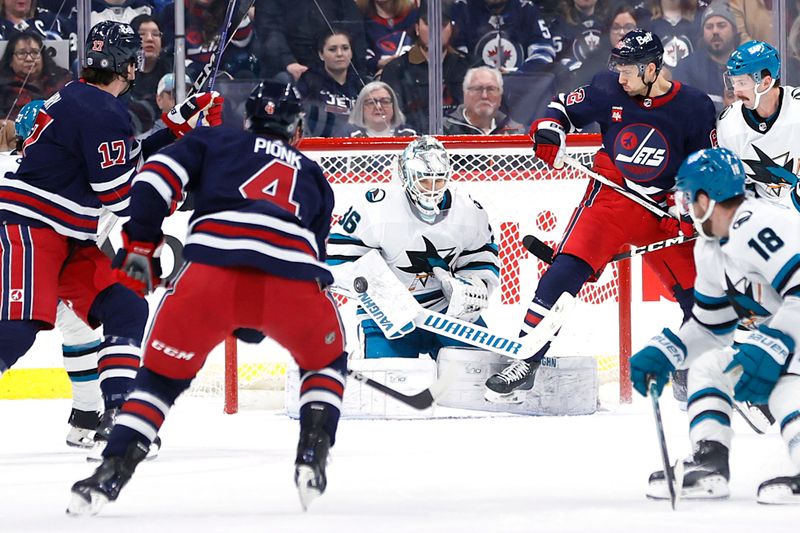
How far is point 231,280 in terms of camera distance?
240cm

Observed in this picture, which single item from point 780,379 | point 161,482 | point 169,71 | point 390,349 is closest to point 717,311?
point 780,379

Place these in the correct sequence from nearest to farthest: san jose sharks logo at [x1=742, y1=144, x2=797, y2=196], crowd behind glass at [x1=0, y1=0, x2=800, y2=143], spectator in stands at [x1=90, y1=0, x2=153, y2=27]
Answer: san jose sharks logo at [x1=742, y1=144, x2=797, y2=196]
spectator in stands at [x1=90, y1=0, x2=153, y2=27]
crowd behind glass at [x1=0, y1=0, x2=800, y2=143]

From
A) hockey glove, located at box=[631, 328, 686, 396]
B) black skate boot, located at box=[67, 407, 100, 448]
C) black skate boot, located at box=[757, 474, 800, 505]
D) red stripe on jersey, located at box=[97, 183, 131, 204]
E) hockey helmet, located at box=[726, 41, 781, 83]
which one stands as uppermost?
hockey helmet, located at box=[726, 41, 781, 83]

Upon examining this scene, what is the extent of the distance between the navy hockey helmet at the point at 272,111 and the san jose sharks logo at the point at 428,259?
1.73m

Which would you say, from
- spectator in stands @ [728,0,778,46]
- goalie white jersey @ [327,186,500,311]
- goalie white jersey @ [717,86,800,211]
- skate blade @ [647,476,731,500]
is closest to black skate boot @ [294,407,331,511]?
skate blade @ [647,476,731,500]

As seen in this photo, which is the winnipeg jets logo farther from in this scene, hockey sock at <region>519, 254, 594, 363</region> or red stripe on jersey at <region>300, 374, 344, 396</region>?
red stripe on jersey at <region>300, 374, 344, 396</region>

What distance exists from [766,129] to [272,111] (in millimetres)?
1982

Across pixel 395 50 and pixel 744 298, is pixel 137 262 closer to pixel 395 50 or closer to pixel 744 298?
pixel 744 298

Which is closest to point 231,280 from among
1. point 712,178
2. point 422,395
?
point 712,178

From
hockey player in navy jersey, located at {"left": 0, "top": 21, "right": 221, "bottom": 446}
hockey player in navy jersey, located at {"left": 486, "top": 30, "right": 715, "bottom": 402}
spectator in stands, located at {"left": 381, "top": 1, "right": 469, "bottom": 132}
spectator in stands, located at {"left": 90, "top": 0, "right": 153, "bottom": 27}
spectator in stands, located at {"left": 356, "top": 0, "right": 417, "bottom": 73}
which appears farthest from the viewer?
spectator in stands, located at {"left": 356, "top": 0, "right": 417, "bottom": 73}

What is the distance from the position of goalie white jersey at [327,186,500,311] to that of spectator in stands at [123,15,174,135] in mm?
1694

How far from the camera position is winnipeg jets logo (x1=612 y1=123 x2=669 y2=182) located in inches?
162

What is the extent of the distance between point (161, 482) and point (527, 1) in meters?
3.78

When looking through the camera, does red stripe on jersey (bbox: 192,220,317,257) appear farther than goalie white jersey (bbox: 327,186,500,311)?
No
